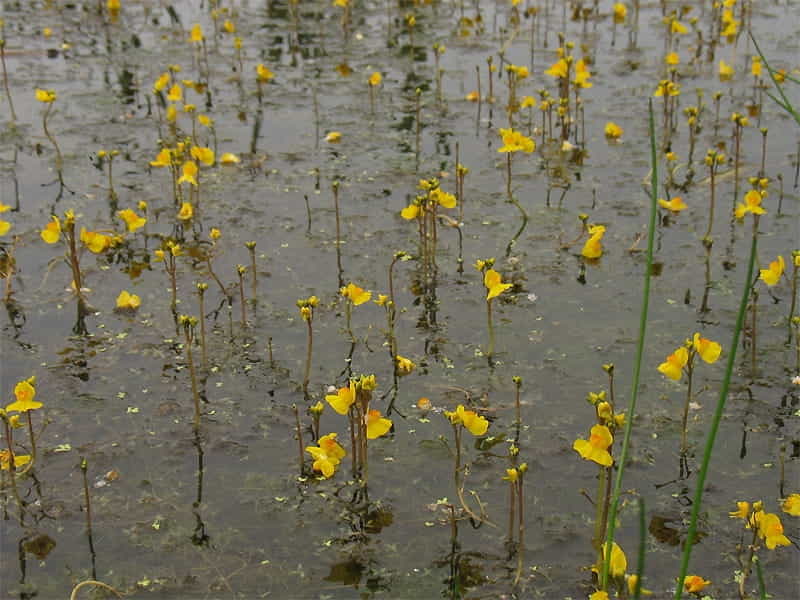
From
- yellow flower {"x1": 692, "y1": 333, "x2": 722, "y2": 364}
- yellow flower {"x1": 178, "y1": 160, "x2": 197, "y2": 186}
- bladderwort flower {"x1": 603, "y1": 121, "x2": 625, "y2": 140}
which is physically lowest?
yellow flower {"x1": 692, "y1": 333, "x2": 722, "y2": 364}

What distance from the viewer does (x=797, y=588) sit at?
2.68m

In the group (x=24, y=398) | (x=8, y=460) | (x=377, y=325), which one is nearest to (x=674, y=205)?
(x=377, y=325)

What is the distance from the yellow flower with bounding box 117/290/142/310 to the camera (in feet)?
13.4

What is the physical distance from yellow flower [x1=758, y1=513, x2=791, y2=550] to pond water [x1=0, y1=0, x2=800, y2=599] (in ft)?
0.57

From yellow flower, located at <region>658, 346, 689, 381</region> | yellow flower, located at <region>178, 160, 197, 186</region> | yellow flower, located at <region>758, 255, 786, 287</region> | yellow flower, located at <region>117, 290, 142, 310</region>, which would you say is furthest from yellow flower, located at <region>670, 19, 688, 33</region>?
yellow flower, located at <region>117, 290, 142, 310</region>

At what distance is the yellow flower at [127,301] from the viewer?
407 cm

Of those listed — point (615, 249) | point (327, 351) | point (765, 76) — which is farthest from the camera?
point (765, 76)

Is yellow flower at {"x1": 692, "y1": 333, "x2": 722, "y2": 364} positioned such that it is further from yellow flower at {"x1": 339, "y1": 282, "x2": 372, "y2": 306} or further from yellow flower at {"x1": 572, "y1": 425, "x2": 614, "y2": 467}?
yellow flower at {"x1": 339, "y1": 282, "x2": 372, "y2": 306}

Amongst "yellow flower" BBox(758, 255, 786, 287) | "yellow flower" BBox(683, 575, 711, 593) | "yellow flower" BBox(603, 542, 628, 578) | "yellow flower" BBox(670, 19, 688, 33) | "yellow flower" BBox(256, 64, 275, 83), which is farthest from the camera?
"yellow flower" BBox(670, 19, 688, 33)

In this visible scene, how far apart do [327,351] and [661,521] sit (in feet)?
4.94

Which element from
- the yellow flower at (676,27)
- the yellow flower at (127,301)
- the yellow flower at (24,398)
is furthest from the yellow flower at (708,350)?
the yellow flower at (676,27)

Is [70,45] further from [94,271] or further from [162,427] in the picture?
[162,427]

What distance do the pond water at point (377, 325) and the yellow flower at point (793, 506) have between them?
0.17 ft

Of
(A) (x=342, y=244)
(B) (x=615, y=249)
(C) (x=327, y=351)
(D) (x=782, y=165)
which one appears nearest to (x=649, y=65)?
(D) (x=782, y=165)
